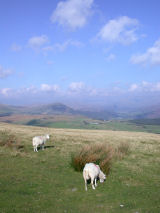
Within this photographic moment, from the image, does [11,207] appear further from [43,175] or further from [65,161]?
[65,161]

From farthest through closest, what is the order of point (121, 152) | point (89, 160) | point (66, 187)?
point (121, 152)
point (89, 160)
point (66, 187)

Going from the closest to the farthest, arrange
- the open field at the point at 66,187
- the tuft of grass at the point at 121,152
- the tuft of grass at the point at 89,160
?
the open field at the point at 66,187
the tuft of grass at the point at 89,160
the tuft of grass at the point at 121,152

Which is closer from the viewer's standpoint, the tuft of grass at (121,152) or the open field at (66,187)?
the open field at (66,187)

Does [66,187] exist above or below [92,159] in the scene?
below

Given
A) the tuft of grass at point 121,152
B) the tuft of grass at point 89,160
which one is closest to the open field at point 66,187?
the tuft of grass at point 89,160

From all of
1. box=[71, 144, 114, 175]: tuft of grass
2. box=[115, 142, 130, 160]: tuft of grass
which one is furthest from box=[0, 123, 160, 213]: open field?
box=[115, 142, 130, 160]: tuft of grass

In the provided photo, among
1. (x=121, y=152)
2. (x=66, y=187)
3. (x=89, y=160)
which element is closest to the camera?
(x=66, y=187)

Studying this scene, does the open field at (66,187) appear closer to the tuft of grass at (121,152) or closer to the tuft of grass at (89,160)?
the tuft of grass at (89,160)

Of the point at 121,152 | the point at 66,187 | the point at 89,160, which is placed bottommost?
the point at 66,187

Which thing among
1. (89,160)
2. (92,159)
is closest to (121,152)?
(92,159)

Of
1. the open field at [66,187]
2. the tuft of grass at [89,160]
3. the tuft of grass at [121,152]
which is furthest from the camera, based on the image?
the tuft of grass at [121,152]

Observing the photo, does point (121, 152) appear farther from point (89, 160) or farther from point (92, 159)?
point (89, 160)

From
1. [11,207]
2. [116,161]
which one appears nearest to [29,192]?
[11,207]

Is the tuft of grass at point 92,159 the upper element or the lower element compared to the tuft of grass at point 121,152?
upper
